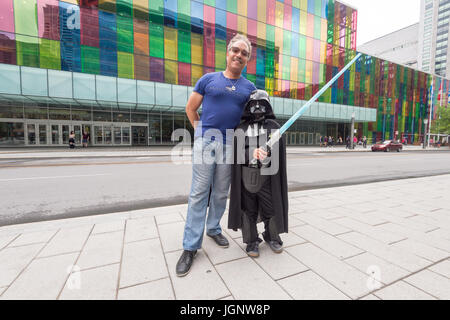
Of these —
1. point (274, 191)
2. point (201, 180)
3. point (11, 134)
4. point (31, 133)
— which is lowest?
point (274, 191)

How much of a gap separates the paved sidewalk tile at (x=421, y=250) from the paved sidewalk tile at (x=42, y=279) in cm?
343

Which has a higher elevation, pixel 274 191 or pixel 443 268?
pixel 274 191

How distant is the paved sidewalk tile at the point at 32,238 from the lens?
8.50 ft

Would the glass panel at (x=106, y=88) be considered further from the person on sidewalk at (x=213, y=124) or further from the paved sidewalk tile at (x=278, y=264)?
the paved sidewalk tile at (x=278, y=264)

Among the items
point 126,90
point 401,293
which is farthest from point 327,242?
point 126,90

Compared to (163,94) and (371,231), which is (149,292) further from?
(163,94)

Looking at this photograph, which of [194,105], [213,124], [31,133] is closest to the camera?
[213,124]

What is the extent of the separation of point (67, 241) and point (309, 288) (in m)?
2.70

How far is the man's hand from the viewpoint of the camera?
1997mm

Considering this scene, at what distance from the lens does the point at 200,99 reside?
2.30m

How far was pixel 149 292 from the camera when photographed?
1766mm

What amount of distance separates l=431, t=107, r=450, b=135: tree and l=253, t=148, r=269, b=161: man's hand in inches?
2186

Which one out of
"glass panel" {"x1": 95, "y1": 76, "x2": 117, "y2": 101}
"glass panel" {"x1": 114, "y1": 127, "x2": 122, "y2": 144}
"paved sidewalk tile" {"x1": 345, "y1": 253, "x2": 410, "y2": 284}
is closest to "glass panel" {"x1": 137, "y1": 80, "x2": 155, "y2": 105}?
"glass panel" {"x1": 95, "y1": 76, "x2": 117, "y2": 101}
